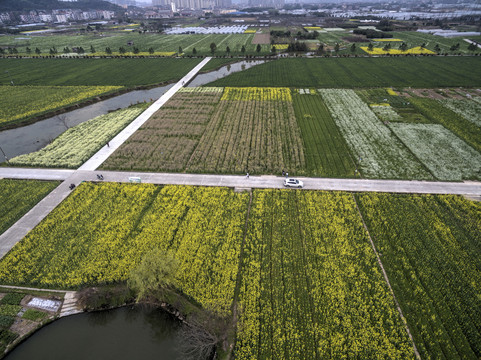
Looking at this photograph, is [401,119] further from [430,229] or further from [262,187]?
[262,187]

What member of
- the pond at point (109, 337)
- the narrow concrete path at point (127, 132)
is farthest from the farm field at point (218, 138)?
the pond at point (109, 337)

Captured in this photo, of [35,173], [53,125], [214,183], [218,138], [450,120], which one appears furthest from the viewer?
[53,125]

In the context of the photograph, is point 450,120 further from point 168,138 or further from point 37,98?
point 37,98

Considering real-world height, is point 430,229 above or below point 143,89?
below

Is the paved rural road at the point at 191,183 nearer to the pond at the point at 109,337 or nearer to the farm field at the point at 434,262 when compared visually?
the farm field at the point at 434,262

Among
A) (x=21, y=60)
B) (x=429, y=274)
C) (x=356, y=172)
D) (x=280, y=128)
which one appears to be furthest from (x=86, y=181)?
(x=21, y=60)

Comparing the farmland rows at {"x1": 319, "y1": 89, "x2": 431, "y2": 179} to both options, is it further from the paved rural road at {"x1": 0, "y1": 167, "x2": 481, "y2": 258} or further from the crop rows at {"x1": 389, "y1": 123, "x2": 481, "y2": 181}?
the paved rural road at {"x1": 0, "y1": 167, "x2": 481, "y2": 258}

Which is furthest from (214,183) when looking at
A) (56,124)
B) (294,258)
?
(56,124)

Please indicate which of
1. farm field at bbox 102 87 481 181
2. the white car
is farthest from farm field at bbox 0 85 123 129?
the white car
